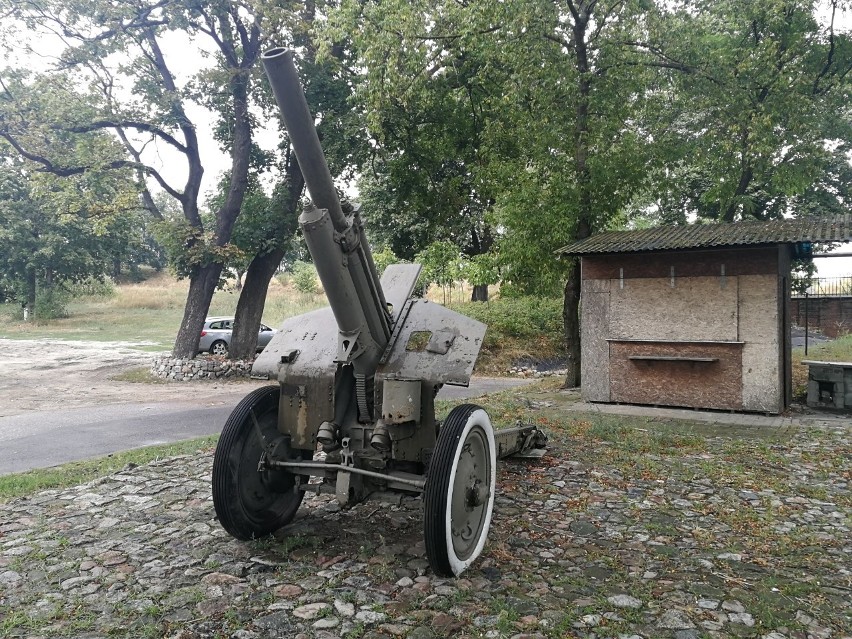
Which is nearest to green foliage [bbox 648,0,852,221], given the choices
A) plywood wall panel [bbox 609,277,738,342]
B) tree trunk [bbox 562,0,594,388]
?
tree trunk [bbox 562,0,594,388]

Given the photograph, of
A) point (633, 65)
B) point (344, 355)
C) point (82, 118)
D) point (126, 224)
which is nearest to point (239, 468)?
point (344, 355)

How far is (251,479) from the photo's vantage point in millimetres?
4703

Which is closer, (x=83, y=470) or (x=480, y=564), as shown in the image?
(x=480, y=564)

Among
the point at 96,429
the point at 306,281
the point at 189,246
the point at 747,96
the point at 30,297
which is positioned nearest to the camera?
the point at 96,429

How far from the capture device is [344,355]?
4547 mm

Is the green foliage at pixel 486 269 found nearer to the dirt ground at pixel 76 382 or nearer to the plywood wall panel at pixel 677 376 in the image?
the plywood wall panel at pixel 677 376

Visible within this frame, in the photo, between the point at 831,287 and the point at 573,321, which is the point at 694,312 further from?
the point at 831,287

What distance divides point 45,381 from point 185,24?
9.40 meters

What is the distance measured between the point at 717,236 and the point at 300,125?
26.5 ft

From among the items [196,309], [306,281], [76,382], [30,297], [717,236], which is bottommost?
[76,382]

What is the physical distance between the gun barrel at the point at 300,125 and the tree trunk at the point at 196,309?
13.7 metres

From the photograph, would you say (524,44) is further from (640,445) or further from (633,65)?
(640,445)

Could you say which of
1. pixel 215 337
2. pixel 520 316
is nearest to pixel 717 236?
pixel 520 316

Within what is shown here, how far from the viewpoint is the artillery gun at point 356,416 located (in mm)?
4105
